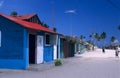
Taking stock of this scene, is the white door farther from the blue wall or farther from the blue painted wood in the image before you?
the blue wall

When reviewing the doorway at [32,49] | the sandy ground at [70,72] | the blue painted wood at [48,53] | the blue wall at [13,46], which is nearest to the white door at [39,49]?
the doorway at [32,49]

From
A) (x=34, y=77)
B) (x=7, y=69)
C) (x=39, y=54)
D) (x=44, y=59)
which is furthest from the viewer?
(x=44, y=59)

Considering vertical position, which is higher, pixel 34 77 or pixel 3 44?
pixel 3 44

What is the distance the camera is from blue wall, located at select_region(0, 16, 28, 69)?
22125 mm

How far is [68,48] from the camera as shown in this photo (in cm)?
4431

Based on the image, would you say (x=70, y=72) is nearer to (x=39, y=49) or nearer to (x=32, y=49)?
(x=32, y=49)

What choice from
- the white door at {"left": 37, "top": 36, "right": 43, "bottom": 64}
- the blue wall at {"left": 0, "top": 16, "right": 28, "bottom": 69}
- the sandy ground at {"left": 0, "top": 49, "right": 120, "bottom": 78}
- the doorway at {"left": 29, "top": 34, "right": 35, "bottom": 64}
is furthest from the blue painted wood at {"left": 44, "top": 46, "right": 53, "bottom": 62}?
the blue wall at {"left": 0, "top": 16, "right": 28, "bottom": 69}

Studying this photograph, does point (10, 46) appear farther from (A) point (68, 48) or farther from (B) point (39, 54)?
(A) point (68, 48)

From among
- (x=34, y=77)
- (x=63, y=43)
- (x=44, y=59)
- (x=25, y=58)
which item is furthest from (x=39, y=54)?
(x=63, y=43)

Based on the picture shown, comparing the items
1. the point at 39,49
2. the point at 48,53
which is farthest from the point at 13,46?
the point at 48,53

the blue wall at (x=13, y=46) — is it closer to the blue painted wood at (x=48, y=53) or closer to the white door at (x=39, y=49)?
the white door at (x=39, y=49)

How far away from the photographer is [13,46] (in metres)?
22.2

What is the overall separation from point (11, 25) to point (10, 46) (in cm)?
151

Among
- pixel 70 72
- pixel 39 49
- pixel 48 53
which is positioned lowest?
pixel 70 72
